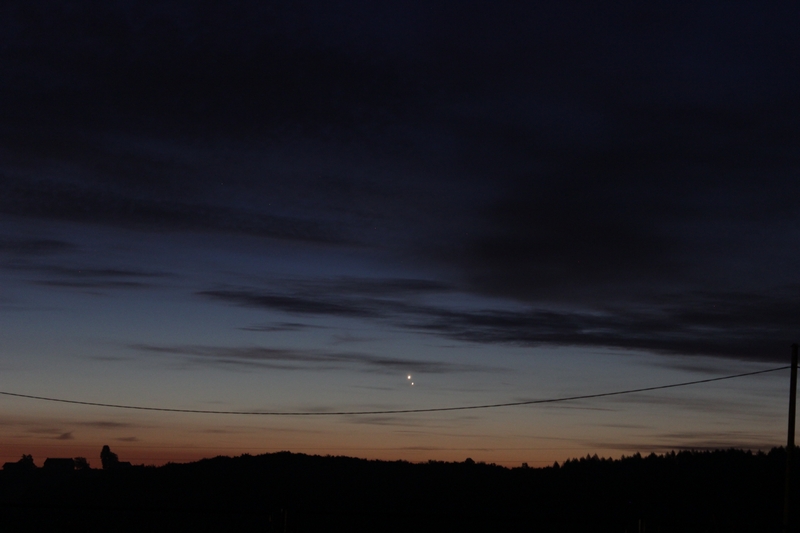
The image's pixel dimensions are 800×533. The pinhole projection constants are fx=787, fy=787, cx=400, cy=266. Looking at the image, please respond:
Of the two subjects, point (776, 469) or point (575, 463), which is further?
point (575, 463)

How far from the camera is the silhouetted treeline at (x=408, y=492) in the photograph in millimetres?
95375

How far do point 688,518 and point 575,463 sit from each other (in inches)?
1854

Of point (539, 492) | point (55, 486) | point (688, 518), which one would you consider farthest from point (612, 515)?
point (55, 486)

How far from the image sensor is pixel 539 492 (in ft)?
395

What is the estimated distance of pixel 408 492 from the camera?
122 metres

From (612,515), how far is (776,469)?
98.8 ft

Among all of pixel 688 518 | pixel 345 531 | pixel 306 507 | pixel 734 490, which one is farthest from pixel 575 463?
Result: pixel 345 531

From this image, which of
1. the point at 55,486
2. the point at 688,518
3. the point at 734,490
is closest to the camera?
the point at 688,518

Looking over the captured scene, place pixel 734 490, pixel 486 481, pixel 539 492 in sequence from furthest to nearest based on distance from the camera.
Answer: pixel 486 481
pixel 539 492
pixel 734 490

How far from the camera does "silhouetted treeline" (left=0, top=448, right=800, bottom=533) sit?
3755 inches

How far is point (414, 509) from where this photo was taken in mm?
111438

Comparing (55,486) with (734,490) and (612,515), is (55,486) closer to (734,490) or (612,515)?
(612,515)

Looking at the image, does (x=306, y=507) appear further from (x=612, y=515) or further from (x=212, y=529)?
(x=612, y=515)

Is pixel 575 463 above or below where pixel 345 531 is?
above
